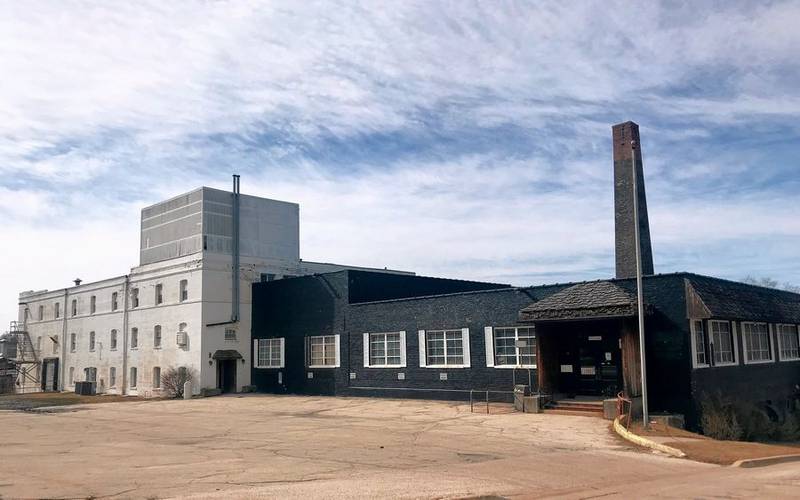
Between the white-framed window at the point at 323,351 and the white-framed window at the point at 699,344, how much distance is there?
59.2 ft

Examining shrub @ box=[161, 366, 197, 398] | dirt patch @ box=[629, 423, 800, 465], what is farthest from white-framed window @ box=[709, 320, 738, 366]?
shrub @ box=[161, 366, 197, 398]

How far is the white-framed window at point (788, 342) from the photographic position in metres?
31.6

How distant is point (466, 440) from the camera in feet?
62.1

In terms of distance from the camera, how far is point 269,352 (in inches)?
1622

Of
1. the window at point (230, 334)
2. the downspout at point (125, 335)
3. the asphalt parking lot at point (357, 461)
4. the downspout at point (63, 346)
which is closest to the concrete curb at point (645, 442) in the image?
the asphalt parking lot at point (357, 461)

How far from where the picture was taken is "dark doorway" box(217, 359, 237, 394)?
136 ft

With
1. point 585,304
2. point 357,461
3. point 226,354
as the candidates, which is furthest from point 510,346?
point 226,354

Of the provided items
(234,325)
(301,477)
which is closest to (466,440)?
(301,477)

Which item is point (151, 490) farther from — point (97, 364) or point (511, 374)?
point (97, 364)

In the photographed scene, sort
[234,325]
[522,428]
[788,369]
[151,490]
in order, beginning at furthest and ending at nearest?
[234,325] → [788,369] → [522,428] → [151,490]

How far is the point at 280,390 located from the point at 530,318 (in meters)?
18.6

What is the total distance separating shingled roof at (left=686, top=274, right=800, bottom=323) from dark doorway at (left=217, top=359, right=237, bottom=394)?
26.7 m

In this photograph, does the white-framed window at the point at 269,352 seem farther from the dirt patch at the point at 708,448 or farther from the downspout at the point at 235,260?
the dirt patch at the point at 708,448

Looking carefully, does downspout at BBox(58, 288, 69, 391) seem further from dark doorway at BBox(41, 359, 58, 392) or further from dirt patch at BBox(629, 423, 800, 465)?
dirt patch at BBox(629, 423, 800, 465)
